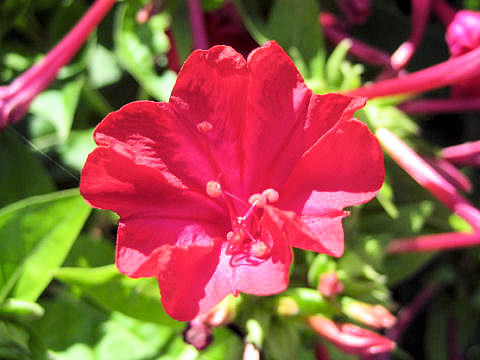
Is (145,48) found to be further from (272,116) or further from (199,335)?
(199,335)

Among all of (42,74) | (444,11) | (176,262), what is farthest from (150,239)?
(444,11)

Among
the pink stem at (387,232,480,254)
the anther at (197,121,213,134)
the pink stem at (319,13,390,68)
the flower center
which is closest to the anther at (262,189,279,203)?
the flower center

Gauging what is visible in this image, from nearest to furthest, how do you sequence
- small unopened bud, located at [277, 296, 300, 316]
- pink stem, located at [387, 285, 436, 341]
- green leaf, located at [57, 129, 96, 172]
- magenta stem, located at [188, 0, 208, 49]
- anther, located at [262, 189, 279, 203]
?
1. anther, located at [262, 189, 279, 203]
2. small unopened bud, located at [277, 296, 300, 316]
3. magenta stem, located at [188, 0, 208, 49]
4. green leaf, located at [57, 129, 96, 172]
5. pink stem, located at [387, 285, 436, 341]

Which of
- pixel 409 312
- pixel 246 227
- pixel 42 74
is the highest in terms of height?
pixel 42 74

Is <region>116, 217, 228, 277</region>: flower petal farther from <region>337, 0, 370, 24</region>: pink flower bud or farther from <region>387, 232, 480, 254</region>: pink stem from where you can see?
<region>337, 0, 370, 24</region>: pink flower bud

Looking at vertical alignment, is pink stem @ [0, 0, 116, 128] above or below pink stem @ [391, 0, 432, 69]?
above

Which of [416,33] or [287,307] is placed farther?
[416,33]
